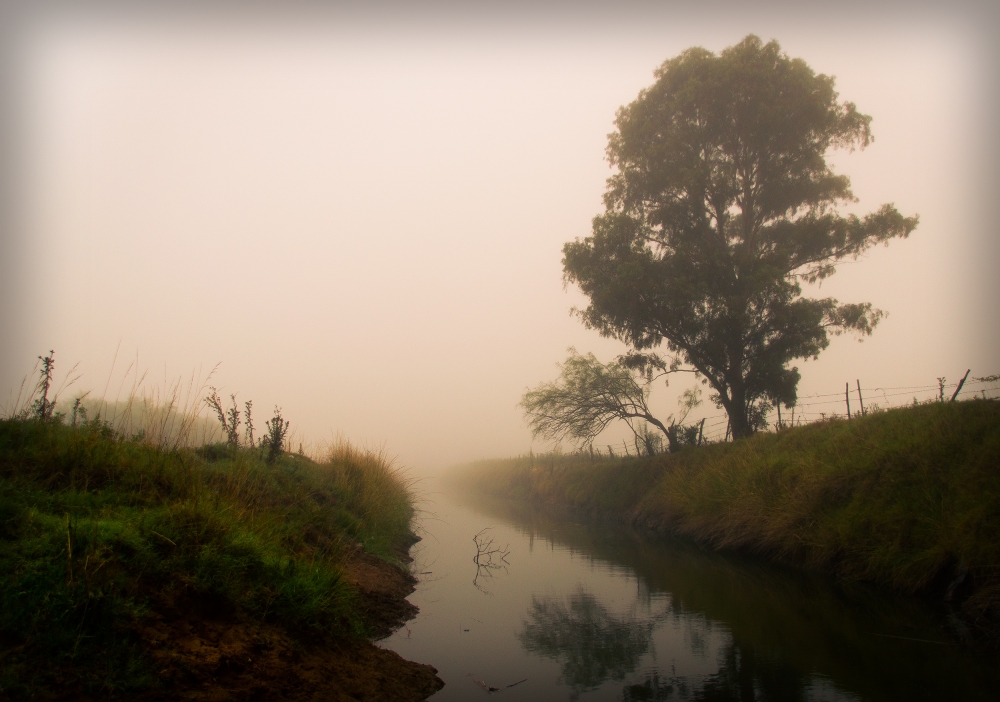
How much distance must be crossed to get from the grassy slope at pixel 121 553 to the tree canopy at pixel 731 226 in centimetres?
1519

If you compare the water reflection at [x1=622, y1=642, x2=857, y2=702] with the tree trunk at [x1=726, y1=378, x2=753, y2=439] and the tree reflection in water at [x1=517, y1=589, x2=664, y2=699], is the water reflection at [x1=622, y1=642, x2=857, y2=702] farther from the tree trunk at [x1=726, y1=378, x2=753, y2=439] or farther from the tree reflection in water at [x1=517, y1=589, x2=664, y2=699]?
the tree trunk at [x1=726, y1=378, x2=753, y2=439]

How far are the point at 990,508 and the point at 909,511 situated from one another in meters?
1.56

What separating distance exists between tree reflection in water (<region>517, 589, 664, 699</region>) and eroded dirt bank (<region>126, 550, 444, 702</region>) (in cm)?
143

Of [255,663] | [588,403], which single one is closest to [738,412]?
[588,403]

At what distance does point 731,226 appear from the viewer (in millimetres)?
22734

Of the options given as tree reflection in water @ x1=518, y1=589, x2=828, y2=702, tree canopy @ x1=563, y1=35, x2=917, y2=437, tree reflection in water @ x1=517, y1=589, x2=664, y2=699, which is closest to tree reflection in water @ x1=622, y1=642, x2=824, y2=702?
tree reflection in water @ x1=518, y1=589, x2=828, y2=702

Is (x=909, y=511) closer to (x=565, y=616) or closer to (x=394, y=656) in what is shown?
(x=565, y=616)

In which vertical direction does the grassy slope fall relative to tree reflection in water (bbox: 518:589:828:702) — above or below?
above

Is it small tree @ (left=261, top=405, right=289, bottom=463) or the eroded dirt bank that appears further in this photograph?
small tree @ (left=261, top=405, right=289, bottom=463)

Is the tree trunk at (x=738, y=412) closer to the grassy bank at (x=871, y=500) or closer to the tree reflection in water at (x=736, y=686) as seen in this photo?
the grassy bank at (x=871, y=500)

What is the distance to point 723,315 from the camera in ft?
62.4

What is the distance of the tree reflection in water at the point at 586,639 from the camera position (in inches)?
229

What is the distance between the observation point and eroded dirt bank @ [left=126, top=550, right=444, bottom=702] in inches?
159

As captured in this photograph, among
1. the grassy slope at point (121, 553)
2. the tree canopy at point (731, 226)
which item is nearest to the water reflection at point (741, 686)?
the grassy slope at point (121, 553)
